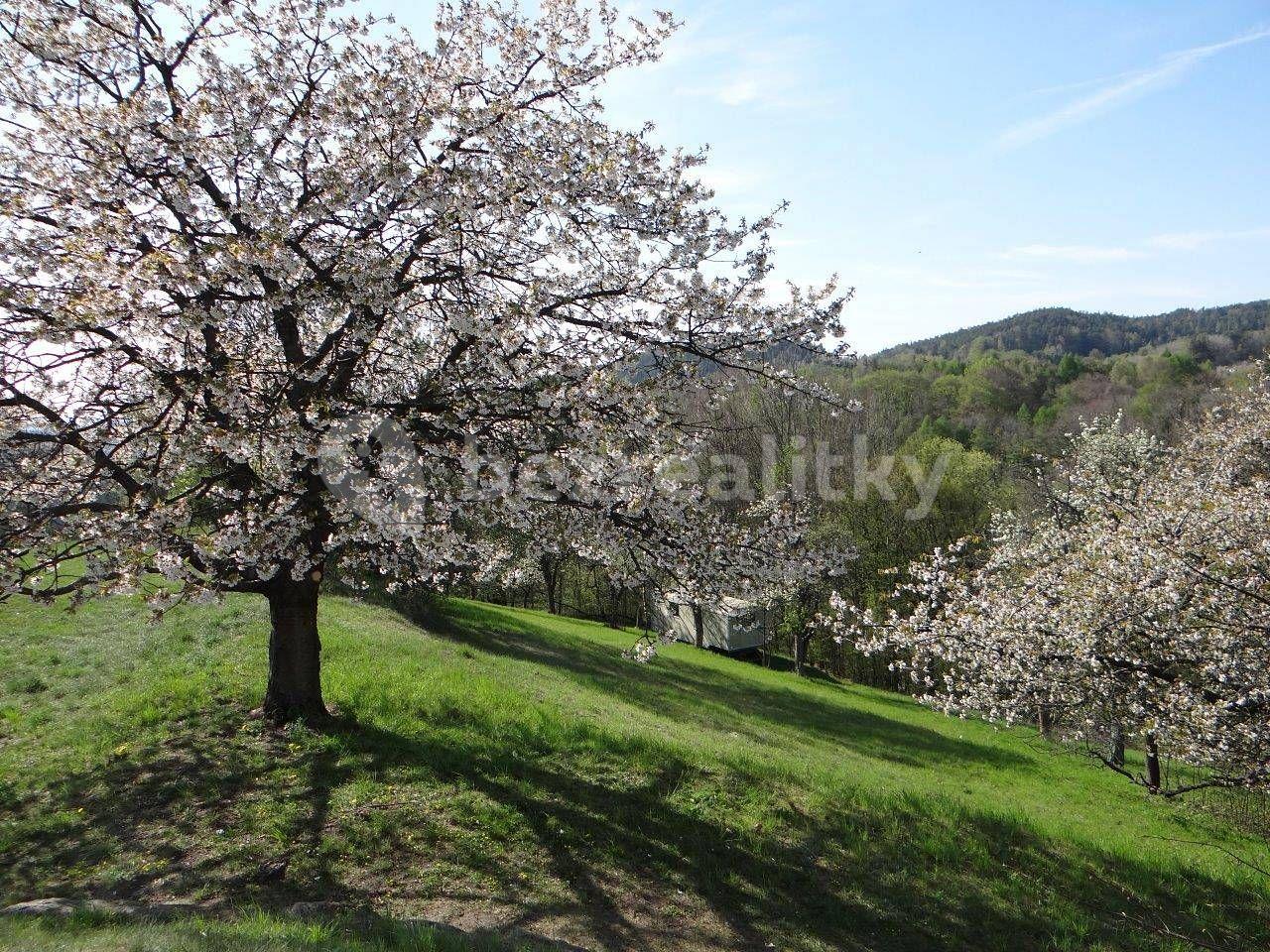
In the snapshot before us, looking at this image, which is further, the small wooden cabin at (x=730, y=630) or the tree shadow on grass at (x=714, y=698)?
the small wooden cabin at (x=730, y=630)

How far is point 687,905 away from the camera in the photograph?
7.13m

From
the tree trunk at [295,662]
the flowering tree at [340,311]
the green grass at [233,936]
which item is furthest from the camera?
the tree trunk at [295,662]

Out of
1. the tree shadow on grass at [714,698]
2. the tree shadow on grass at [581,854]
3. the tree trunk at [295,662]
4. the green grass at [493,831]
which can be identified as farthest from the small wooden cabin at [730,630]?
the tree trunk at [295,662]

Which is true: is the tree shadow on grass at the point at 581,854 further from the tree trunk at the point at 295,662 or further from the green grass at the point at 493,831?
the tree trunk at the point at 295,662

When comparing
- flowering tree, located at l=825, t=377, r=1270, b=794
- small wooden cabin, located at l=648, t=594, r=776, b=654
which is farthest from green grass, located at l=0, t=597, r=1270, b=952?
small wooden cabin, located at l=648, t=594, r=776, b=654

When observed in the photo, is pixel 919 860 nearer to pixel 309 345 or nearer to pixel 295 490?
pixel 295 490

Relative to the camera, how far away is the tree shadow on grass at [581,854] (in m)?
6.84

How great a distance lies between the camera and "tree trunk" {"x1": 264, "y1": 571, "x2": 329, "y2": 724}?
390 inches

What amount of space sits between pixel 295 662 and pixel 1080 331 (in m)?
161

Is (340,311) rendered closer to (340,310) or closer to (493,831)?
(340,310)

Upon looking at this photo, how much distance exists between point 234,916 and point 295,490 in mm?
3626

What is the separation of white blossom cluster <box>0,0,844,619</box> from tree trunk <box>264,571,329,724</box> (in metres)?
0.91

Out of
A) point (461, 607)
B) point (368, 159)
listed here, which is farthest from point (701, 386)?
point (461, 607)

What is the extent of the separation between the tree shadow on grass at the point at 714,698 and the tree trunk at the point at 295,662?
10338 mm
